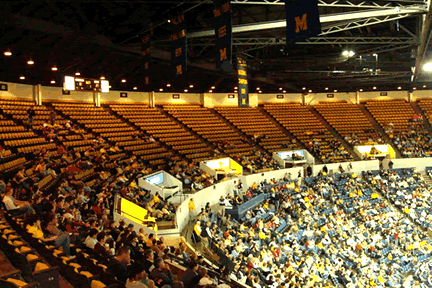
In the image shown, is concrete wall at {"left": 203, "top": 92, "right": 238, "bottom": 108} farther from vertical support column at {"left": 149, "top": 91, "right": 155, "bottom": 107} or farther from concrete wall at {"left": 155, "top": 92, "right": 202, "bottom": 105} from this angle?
vertical support column at {"left": 149, "top": 91, "right": 155, "bottom": 107}

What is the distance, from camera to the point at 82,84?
2138 centimetres

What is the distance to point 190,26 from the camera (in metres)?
17.0

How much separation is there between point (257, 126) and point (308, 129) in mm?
4464

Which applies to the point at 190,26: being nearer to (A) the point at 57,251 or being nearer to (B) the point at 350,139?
(A) the point at 57,251

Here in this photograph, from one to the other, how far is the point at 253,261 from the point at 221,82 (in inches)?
679

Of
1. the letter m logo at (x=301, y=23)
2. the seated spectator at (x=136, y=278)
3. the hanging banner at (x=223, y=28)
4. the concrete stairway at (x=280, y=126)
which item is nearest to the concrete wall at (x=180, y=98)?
the concrete stairway at (x=280, y=126)

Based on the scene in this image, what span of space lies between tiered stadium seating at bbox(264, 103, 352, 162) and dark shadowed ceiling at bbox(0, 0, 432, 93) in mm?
4927

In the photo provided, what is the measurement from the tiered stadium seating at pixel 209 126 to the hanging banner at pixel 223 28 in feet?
51.8

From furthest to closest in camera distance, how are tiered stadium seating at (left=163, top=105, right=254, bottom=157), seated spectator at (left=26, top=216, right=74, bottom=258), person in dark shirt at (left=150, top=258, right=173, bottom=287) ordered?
tiered stadium seating at (left=163, top=105, right=254, bottom=157) → seated spectator at (left=26, top=216, right=74, bottom=258) → person in dark shirt at (left=150, top=258, right=173, bottom=287)

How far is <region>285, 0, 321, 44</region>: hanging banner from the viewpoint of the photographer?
843 cm

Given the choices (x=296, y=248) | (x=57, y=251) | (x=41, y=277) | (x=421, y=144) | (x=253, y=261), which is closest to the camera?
(x=41, y=277)

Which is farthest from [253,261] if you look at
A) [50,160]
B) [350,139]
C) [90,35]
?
[350,139]

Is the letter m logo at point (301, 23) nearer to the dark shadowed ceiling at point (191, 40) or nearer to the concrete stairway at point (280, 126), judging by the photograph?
the dark shadowed ceiling at point (191, 40)

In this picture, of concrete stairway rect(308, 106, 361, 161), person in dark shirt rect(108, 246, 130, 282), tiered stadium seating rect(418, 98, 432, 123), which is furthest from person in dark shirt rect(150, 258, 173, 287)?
tiered stadium seating rect(418, 98, 432, 123)
